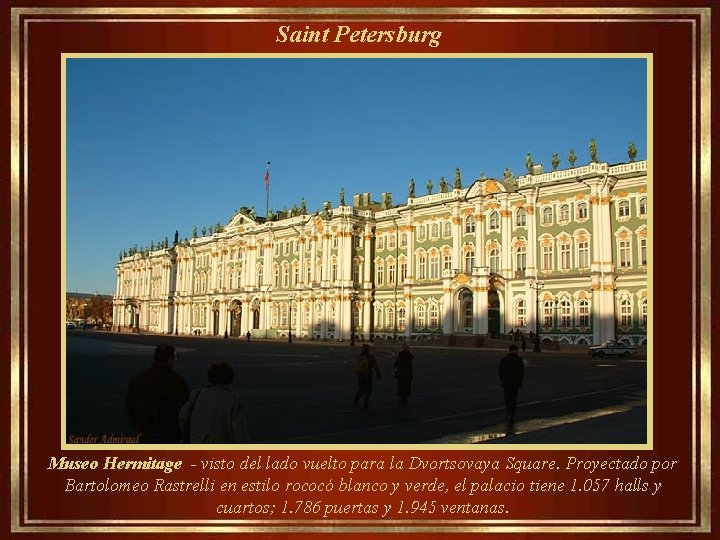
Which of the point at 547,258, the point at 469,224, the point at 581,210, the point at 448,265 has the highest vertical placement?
the point at 581,210

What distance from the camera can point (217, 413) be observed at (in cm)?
723

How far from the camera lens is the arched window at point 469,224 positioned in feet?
202

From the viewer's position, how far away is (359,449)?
805 centimetres

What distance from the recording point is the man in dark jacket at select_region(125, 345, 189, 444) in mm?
7816

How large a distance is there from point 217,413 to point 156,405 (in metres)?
1.04

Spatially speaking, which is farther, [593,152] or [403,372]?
[593,152]

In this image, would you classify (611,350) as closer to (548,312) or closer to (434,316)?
(548,312)

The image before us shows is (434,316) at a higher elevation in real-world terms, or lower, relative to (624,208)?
lower

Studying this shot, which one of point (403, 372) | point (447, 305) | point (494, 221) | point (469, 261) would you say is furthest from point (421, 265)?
point (403, 372)

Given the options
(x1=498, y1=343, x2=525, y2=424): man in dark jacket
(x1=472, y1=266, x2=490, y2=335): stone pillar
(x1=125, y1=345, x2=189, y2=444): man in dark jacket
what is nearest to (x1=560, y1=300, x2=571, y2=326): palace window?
(x1=472, y1=266, x2=490, y2=335): stone pillar

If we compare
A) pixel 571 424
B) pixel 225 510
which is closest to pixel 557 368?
pixel 571 424

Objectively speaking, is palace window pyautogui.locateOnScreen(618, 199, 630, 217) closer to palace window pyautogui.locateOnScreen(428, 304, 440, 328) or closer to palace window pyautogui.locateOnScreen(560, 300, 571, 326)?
palace window pyautogui.locateOnScreen(560, 300, 571, 326)
